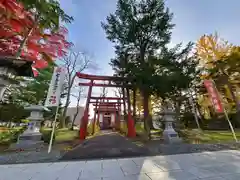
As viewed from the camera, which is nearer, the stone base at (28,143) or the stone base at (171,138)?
the stone base at (28,143)

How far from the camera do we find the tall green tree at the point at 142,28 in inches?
272

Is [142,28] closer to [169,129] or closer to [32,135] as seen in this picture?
[169,129]

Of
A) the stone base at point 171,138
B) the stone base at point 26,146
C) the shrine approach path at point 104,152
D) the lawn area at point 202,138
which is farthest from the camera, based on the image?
the lawn area at point 202,138

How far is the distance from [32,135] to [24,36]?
4305 mm

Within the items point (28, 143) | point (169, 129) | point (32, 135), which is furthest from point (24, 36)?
point (169, 129)

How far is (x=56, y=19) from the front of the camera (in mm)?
4832

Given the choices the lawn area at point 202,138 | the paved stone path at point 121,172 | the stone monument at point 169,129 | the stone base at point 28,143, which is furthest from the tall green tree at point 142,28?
the stone base at point 28,143

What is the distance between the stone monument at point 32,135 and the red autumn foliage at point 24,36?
2.34 m

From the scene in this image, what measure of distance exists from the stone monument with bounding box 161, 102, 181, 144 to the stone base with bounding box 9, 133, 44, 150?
213 inches

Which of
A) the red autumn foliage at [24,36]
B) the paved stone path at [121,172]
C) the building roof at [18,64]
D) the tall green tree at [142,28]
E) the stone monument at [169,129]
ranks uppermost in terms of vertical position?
the tall green tree at [142,28]

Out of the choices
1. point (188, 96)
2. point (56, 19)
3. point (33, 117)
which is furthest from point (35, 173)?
point (188, 96)

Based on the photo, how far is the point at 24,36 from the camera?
5.29 m

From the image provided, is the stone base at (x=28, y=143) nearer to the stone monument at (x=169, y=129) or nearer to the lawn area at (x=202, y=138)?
the stone monument at (x=169, y=129)

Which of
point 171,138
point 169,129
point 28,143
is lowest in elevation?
point 28,143
